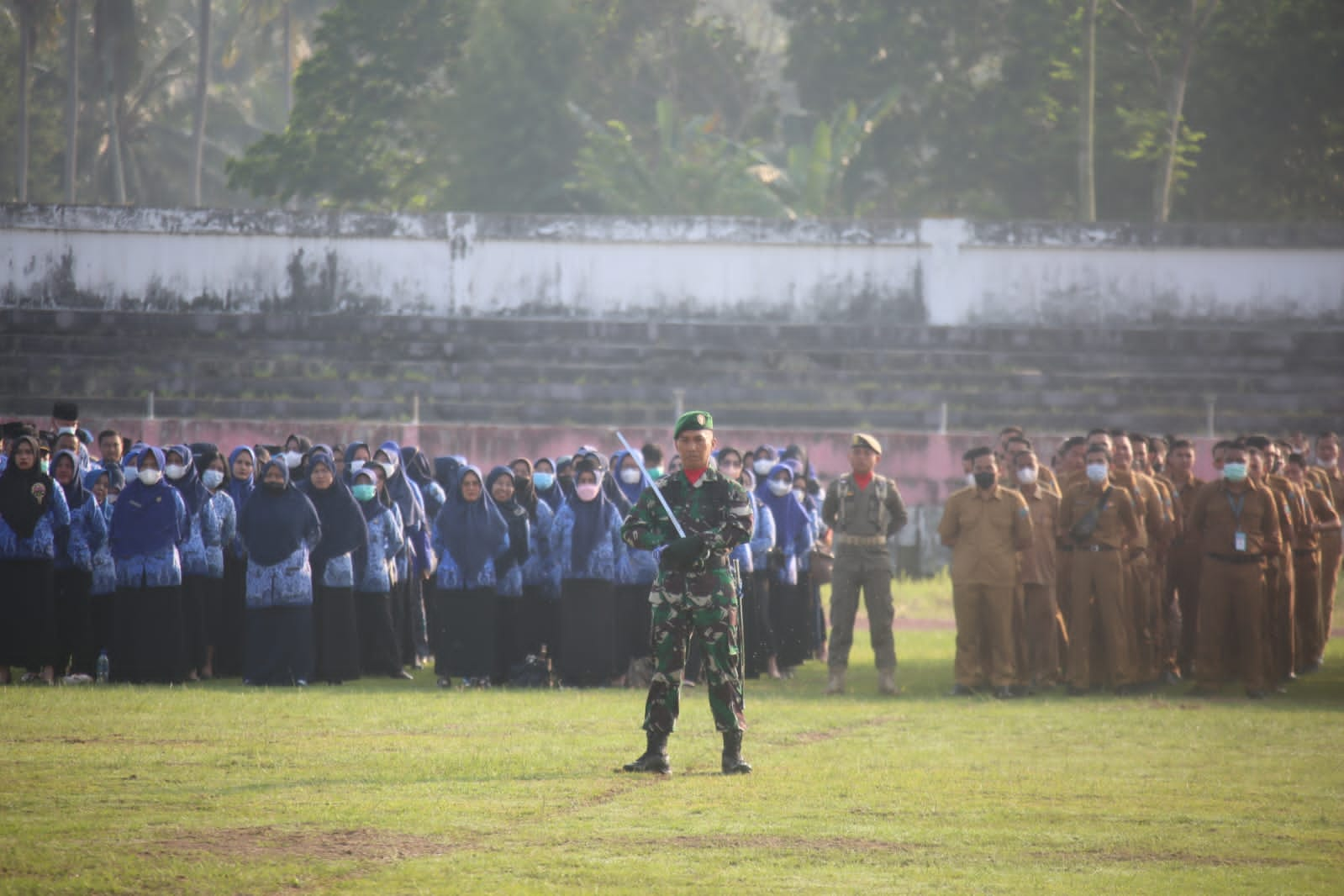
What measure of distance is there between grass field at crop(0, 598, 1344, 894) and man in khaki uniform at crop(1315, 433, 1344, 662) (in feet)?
13.7

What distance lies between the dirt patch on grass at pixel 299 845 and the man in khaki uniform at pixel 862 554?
672 cm

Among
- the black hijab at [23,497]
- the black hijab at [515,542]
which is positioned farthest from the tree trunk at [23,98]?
the black hijab at [515,542]

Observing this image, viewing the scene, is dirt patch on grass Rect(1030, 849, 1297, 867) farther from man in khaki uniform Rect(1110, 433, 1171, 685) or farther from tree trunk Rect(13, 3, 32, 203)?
tree trunk Rect(13, 3, 32, 203)

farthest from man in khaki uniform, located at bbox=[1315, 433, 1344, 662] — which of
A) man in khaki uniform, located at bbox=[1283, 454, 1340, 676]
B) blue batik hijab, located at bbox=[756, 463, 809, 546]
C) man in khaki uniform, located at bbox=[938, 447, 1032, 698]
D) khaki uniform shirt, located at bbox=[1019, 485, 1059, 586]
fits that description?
blue batik hijab, located at bbox=[756, 463, 809, 546]

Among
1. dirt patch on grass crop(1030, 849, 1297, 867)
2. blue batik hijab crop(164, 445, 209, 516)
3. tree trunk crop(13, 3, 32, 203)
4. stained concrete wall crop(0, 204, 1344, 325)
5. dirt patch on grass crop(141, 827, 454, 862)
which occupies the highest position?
tree trunk crop(13, 3, 32, 203)

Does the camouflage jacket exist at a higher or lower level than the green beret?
lower

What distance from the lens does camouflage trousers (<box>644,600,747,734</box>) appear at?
9.05m

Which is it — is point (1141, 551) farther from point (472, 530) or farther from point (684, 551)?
point (684, 551)

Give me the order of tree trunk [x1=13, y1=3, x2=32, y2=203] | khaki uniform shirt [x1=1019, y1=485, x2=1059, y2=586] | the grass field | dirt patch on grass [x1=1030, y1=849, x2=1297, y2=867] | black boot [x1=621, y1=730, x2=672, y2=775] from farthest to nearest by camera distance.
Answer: tree trunk [x1=13, y1=3, x2=32, y2=203], khaki uniform shirt [x1=1019, y1=485, x2=1059, y2=586], black boot [x1=621, y1=730, x2=672, y2=775], dirt patch on grass [x1=1030, y1=849, x2=1297, y2=867], the grass field

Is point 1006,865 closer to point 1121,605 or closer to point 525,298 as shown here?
point 1121,605

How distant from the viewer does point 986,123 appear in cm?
3712

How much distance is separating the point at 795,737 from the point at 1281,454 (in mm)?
7779

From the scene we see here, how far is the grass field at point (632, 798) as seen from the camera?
684 cm

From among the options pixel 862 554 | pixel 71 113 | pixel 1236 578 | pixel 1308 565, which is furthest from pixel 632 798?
pixel 71 113
